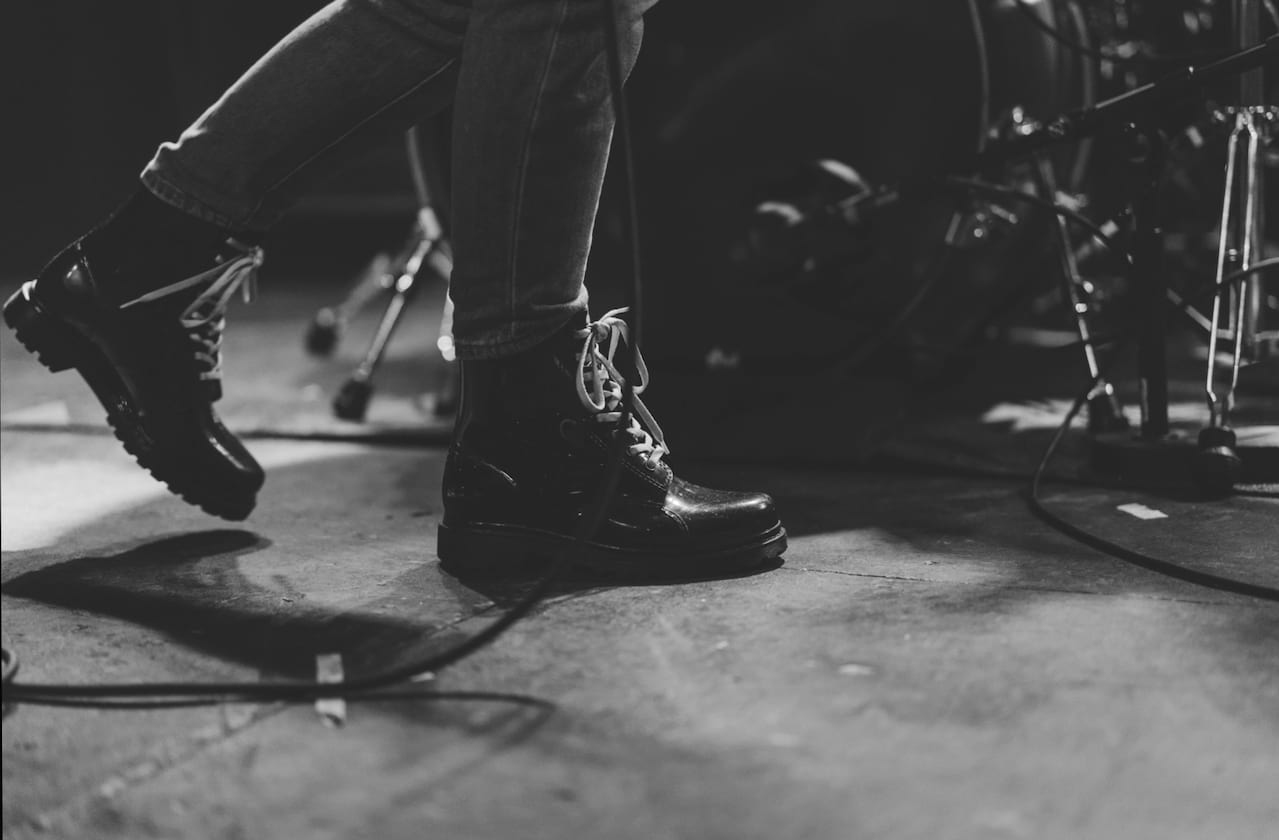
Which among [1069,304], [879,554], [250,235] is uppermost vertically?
[250,235]

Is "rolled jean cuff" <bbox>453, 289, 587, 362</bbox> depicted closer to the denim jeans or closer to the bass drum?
the denim jeans

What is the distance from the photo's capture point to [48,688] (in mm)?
796

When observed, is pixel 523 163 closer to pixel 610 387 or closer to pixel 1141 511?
pixel 610 387

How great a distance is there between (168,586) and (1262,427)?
117 centimetres

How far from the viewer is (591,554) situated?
1.03 metres

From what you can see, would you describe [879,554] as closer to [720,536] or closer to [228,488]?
[720,536]

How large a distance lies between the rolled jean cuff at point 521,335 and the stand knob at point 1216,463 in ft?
2.14

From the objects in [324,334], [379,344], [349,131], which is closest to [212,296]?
[349,131]

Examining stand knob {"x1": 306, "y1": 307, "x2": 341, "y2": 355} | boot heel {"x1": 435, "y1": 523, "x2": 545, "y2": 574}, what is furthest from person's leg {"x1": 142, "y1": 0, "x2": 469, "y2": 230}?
stand knob {"x1": 306, "y1": 307, "x2": 341, "y2": 355}

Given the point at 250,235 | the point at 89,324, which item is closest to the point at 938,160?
the point at 250,235

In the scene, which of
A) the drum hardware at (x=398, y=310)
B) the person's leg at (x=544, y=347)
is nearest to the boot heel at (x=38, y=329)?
the person's leg at (x=544, y=347)

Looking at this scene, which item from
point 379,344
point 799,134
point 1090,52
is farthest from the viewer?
point 379,344

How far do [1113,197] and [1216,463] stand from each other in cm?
31

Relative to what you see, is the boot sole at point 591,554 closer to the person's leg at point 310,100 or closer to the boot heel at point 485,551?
the boot heel at point 485,551
